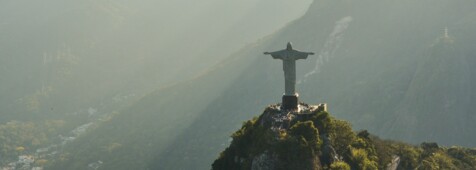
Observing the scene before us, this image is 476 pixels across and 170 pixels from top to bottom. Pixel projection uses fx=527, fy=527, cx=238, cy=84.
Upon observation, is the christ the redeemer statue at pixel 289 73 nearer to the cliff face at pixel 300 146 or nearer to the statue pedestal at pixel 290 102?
the statue pedestal at pixel 290 102

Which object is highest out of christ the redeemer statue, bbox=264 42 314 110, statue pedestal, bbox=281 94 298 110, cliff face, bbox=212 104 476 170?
christ the redeemer statue, bbox=264 42 314 110

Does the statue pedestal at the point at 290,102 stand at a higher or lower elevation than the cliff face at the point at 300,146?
higher

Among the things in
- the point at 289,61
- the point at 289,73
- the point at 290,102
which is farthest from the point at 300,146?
the point at 289,61

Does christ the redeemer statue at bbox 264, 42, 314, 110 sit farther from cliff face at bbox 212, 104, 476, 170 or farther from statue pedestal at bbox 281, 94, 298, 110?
cliff face at bbox 212, 104, 476, 170

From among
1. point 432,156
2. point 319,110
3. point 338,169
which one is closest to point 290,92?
point 319,110

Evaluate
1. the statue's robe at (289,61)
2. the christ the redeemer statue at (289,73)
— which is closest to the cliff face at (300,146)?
the christ the redeemer statue at (289,73)

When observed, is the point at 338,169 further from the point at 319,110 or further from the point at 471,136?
the point at 471,136

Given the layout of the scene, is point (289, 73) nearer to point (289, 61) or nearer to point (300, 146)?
point (289, 61)

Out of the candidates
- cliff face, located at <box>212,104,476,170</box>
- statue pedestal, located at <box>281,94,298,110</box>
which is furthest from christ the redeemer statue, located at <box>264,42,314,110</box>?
cliff face, located at <box>212,104,476,170</box>

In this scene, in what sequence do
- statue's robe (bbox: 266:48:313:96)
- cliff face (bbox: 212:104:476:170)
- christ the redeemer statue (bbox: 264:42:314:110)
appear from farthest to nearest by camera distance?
christ the redeemer statue (bbox: 264:42:314:110) < statue's robe (bbox: 266:48:313:96) < cliff face (bbox: 212:104:476:170)
